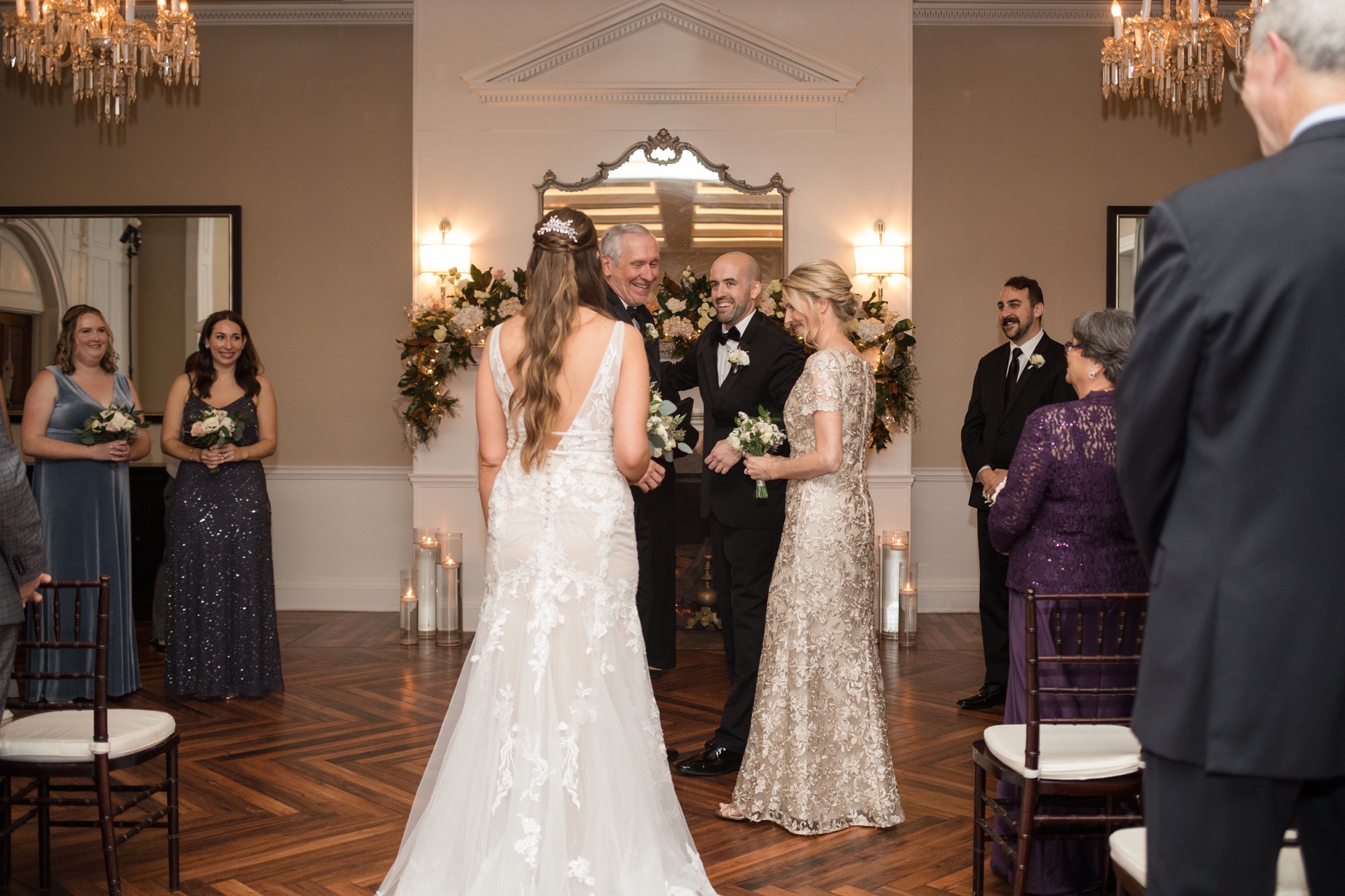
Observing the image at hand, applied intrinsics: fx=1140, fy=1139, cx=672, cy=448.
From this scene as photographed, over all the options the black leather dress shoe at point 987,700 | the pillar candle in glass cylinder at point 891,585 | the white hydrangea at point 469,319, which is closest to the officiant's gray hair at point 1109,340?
the black leather dress shoe at point 987,700

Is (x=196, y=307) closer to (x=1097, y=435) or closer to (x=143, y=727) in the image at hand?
(x=143, y=727)

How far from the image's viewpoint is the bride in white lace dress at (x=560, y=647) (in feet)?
9.37

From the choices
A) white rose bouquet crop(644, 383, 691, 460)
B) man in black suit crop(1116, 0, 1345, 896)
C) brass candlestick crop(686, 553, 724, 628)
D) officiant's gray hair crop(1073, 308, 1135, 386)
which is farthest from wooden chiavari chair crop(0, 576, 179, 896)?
brass candlestick crop(686, 553, 724, 628)

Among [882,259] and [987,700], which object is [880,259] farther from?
[987,700]

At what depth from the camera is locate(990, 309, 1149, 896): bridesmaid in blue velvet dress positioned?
10.1ft

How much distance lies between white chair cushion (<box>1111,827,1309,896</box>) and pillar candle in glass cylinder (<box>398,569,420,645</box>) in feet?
17.6

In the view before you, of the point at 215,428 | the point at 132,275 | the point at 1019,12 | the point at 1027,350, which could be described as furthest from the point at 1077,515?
the point at 132,275

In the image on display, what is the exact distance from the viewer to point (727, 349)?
4367mm

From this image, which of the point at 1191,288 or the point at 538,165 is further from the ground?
the point at 538,165

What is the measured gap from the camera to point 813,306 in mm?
3711

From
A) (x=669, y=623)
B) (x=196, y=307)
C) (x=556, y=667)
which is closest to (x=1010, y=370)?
(x=669, y=623)

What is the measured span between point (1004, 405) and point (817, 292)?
2204mm

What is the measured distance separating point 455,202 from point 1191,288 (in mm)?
6527

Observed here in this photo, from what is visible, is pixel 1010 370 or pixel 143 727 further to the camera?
pixel 1010 370
